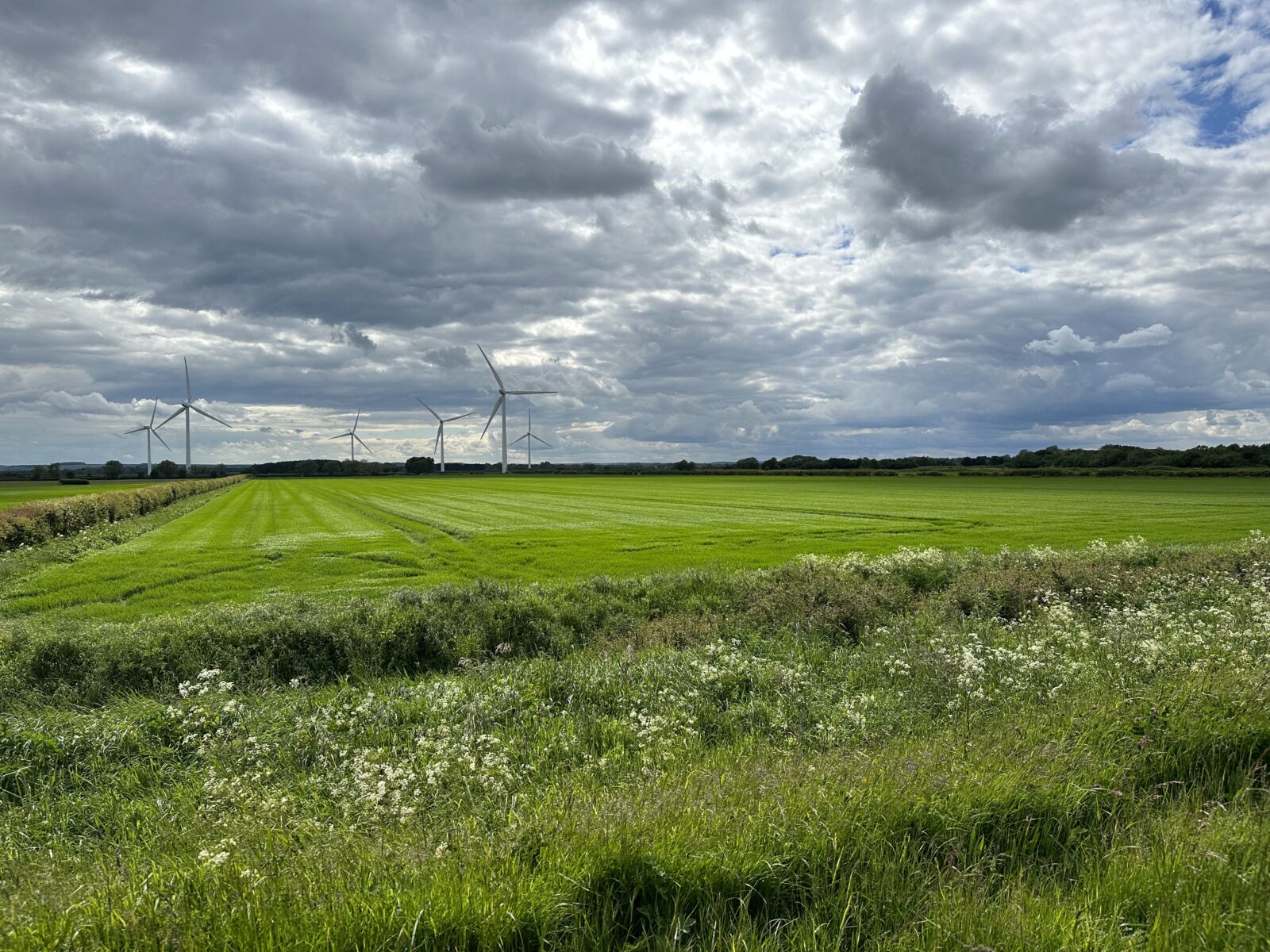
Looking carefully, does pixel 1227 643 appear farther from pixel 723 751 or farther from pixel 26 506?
pixel 26 506

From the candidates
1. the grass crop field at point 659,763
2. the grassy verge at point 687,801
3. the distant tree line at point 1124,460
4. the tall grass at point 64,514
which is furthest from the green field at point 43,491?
the distant tree line at point 1124,460

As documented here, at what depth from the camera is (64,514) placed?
4234 centimetres

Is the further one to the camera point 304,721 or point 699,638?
point 699,638

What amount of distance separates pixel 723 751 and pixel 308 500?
284 ft

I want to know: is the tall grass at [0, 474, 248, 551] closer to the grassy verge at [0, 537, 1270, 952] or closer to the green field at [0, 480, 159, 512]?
the green field at [0, 480, 159, 512]

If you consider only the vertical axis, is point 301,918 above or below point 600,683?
above

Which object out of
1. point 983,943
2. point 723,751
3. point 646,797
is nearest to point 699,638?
point 723,751

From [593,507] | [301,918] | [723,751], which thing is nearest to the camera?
[301,918]

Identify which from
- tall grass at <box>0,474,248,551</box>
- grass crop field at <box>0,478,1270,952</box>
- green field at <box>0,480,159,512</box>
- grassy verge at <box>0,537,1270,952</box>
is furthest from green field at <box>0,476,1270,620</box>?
green field at <box>0,480,159,512</box>

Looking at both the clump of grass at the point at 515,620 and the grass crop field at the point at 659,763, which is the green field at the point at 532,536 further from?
the clump of grass at the point at 515,620

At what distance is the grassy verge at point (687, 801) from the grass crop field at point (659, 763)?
0.04 meters

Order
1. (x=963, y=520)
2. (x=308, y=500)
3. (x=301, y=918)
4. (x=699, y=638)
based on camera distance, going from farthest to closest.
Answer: (x=308, y=500) < (x=963, y=520) < (x=699, y=638) < (x=301, y=918)

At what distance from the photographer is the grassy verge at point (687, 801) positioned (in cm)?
482

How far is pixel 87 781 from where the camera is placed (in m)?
9.84
